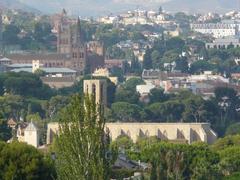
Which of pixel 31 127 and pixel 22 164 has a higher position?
pixel 22 164

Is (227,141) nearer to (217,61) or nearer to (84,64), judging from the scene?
(84,64)

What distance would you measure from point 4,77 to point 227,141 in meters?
29.2

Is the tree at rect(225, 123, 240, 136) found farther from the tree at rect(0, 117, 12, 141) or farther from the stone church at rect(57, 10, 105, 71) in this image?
the stone church at rect(57, 10, 105, 71)

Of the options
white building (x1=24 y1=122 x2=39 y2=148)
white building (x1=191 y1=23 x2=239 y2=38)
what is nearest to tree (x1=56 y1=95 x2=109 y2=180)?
white building (x1=24 y1=122 x2=39 y2=148)

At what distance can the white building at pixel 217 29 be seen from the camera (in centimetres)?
18075

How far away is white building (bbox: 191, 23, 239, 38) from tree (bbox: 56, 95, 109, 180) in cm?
15421

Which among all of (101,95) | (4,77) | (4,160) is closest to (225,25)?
(4,77)

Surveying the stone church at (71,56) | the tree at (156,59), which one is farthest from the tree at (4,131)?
the tree at (156,59)

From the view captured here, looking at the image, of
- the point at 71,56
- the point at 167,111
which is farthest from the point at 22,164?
the point at 71,56

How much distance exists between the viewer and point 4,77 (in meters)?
82.2

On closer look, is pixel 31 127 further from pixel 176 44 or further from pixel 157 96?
pixel 176 44

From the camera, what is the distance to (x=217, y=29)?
18400 centimetres

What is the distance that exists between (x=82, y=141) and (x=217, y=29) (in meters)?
160

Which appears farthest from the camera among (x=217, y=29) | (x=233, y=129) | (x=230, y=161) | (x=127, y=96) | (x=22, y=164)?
(x=217, y=29)
